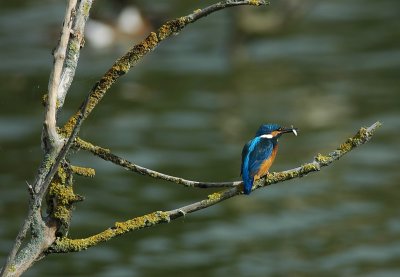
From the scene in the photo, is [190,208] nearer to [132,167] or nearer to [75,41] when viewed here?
[132,167]

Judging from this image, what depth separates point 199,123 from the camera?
1330 centimetres

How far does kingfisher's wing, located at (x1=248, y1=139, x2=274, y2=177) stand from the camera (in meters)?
3.70

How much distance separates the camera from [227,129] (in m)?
13.0

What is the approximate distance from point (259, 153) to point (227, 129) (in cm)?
920

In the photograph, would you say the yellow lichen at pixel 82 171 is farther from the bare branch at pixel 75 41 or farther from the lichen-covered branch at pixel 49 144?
the bare branch at pixel 75 41

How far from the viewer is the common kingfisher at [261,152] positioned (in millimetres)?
3667

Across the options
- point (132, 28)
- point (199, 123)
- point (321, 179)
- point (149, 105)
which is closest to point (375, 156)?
point (321, 179)

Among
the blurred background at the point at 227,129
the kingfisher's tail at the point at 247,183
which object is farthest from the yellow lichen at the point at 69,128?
the blurred background at the point at 227,129

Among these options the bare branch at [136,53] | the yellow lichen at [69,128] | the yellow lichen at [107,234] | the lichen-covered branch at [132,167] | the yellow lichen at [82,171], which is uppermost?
the bare branch at [136,53]

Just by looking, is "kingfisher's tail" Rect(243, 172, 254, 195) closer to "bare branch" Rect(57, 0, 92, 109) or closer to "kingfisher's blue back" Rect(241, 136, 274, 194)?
"kingfisher's blue back" Rect(241, 136, 274, 194)

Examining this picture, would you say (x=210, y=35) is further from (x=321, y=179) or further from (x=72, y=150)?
(x=72, y=150)

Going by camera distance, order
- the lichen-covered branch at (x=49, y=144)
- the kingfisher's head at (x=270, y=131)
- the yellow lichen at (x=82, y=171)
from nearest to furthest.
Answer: the lichen-covered branch at (x=49, y=144) → the yellow lichen at (x=82, y=171) → the kingfisher's head at (x=270, y=131)

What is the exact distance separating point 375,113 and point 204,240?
3640 millimetres

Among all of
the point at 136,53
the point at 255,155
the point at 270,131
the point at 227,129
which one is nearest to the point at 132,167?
the point at 136,53
